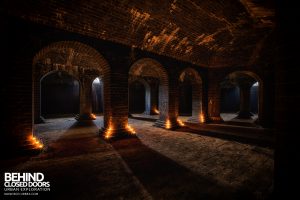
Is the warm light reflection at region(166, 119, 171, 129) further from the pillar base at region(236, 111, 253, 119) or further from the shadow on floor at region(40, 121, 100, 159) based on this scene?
Answer: the pillar base at region(236, 111, 253, 119)

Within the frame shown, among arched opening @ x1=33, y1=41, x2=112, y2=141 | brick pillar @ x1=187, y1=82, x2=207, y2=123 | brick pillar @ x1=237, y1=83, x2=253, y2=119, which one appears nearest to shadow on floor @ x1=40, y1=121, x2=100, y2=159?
arched opening @ x1=33, y1=41, x2=112, y2=141

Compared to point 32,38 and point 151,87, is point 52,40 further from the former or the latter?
point 151,87

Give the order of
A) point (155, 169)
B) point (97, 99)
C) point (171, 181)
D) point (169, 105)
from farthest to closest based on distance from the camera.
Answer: point (97, 99)
point (169, 105)
point (155, 169)
point (171, 181)

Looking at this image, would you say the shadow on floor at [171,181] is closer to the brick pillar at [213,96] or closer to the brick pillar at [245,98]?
the brick pillar at [213,96]

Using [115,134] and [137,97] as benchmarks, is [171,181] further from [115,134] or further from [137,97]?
[137,97]

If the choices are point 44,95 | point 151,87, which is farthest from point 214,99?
point 44,95

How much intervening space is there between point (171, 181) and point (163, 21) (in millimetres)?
4617

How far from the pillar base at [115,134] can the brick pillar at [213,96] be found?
5609 mm

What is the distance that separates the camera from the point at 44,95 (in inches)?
539

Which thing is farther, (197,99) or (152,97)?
(152,97)

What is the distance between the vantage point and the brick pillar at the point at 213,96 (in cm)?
933

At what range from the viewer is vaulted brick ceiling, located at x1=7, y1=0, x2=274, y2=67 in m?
4.00

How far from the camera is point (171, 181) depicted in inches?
107

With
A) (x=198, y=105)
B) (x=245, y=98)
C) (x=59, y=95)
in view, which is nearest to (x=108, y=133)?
(x=198, y=105)
